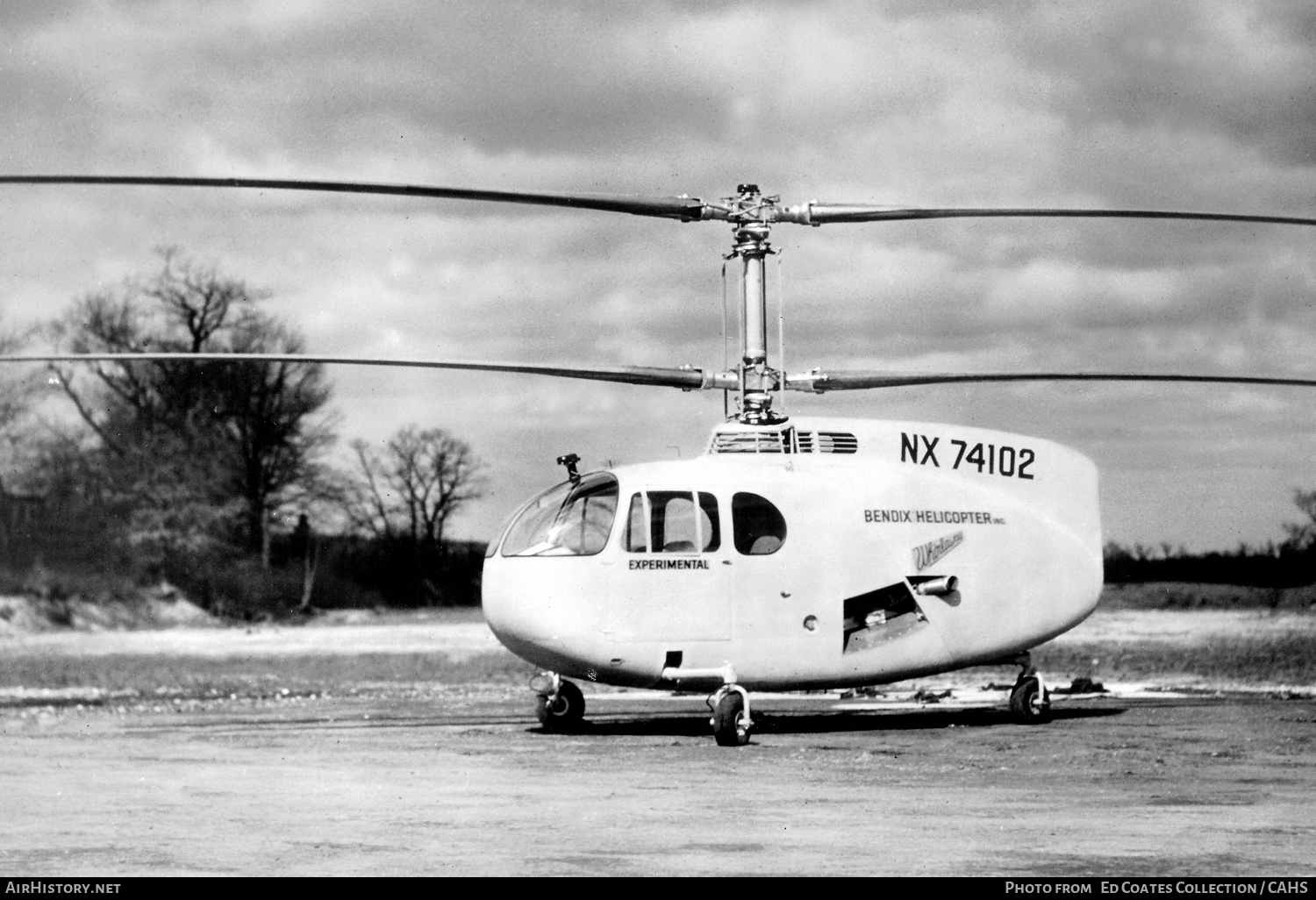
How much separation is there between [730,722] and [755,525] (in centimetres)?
170

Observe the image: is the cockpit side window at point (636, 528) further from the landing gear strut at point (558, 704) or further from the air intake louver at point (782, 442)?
the landing gear strut at point (558, 704)

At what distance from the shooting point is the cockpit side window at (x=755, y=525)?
1331 cm

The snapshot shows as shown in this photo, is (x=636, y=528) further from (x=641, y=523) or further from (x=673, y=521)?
(x=673, y=521)

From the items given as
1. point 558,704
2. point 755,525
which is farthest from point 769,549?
point 558,704

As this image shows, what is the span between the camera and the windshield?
13055 millimetres

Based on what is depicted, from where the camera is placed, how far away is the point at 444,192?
10875 mm

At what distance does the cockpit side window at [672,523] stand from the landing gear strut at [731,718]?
121 centimetres

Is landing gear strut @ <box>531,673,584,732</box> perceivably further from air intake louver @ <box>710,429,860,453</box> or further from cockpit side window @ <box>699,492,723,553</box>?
air intake louver @ <box>710,429,860,453</box>

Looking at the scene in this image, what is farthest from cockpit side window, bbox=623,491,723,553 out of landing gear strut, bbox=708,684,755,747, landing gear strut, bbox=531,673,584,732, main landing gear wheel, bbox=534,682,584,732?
main landing gear wheel, bbox=534,682,584,732

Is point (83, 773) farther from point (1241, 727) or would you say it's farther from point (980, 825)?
point (1241, 727)

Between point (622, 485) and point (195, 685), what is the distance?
8664mm

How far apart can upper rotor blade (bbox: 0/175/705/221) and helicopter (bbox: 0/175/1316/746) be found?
0.11ft

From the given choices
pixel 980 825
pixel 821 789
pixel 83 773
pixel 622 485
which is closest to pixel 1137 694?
pixel 622 485

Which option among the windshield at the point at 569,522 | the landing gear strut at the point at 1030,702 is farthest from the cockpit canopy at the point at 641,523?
the landing gear strut at the point at 1030,702
